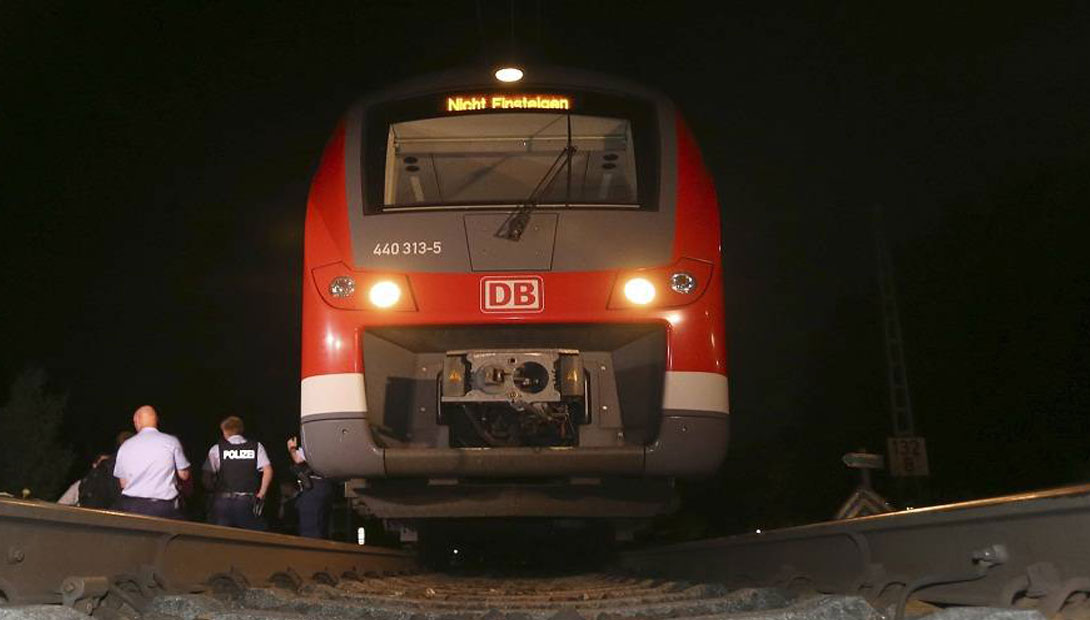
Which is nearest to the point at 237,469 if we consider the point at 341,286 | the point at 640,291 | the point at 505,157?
the point at 341,286

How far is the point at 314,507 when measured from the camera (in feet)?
31.2

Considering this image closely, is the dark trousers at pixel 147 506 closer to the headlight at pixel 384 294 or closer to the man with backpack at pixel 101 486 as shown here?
the man with backpack at pixel 101 486

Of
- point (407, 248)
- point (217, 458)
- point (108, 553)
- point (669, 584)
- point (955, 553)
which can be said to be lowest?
point (669, 584)

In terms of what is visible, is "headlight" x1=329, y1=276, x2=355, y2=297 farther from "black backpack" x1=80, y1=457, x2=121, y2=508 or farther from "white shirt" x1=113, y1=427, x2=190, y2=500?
"black backpack" x1=80, y1=457, x2=121, y2=508

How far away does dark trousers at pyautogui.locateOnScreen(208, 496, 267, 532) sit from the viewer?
27.5 feet

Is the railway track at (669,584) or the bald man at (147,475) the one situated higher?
the bald man at (147,475)

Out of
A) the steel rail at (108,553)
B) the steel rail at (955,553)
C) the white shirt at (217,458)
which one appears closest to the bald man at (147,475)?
the white shirt at (217,458)

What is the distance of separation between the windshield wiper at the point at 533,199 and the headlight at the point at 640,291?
63cm

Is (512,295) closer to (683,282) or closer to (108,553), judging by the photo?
Result: (683,282)

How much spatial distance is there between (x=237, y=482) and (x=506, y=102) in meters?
3.83

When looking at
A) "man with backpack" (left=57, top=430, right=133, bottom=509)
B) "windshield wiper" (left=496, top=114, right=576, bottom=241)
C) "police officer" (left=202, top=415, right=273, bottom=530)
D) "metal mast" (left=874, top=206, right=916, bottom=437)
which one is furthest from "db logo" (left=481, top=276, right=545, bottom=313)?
"metal mast" (left=874, top=206, right=916, bottom=437)

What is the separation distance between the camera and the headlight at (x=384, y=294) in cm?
589

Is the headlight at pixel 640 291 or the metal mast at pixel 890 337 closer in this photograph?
the headlight at pixel 640 291

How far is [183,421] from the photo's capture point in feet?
193
